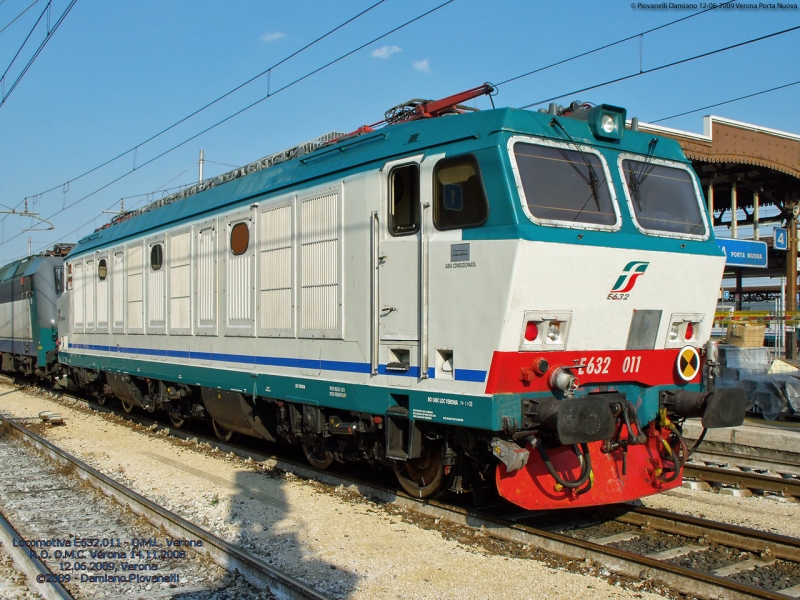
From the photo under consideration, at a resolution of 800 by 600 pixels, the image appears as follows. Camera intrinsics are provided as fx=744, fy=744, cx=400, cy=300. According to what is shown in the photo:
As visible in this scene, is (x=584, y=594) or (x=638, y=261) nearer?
(x=584, y=594)

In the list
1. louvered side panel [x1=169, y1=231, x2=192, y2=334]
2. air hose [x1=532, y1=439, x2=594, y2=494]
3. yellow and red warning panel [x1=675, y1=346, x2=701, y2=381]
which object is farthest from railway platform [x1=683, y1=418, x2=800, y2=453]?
louvered side panel [x1=169, y1=231, x2=192, y2=334]

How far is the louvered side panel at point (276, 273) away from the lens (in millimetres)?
8781

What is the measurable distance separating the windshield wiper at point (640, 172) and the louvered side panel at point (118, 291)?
10.4 meters

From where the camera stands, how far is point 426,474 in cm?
761

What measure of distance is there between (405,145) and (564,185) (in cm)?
154

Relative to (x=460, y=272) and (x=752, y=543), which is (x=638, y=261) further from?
(x=752, y=543)

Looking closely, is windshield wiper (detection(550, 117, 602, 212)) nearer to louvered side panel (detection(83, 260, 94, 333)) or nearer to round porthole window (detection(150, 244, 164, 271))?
round porthole window (detection(150, 244, 164, 271))

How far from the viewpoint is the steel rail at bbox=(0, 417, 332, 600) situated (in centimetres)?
538

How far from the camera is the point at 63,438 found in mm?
13148

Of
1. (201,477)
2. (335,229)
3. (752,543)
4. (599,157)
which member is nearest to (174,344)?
(201,477)

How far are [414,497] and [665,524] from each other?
8.11 feet

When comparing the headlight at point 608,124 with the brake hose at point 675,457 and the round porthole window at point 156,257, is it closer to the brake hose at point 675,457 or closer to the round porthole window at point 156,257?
the brake hose at point 675,457

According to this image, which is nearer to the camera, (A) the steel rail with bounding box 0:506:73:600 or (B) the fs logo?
(A) the steel rail with bounding box 0:506:73:600

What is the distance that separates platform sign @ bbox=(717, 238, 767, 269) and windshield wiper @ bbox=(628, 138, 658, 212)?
10911mm
